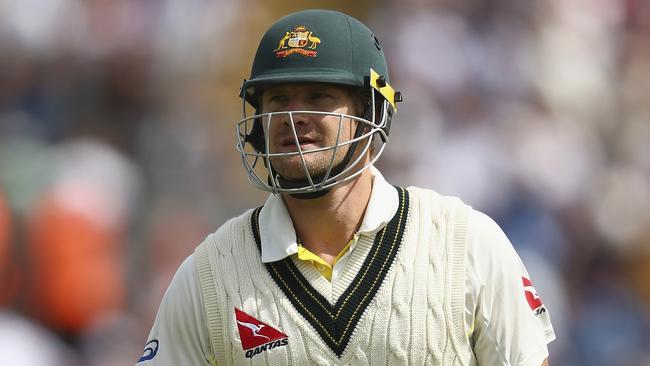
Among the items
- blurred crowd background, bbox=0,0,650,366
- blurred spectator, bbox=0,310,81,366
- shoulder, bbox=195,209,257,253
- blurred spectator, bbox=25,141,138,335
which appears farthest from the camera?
blurred crowd background, bbox=0,0,650,366

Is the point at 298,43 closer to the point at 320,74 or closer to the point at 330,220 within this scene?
the point at 320,74

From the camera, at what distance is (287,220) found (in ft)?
9.77

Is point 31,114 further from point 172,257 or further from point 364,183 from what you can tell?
point 364,183

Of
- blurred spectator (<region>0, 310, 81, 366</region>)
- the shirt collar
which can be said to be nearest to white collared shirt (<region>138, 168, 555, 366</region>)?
the shirt collar

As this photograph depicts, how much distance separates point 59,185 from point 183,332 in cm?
192

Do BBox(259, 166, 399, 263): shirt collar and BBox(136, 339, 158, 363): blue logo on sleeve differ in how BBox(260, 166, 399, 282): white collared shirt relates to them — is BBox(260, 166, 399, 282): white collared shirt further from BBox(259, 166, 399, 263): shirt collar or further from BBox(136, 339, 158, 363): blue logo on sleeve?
BBox(136, 339, 158, 363): blue logo on sleeve

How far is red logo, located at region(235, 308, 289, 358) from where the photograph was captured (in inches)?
110

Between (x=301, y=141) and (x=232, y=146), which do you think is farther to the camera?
(x=232, y=146)

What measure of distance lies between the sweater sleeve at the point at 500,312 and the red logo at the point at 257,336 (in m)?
0.56

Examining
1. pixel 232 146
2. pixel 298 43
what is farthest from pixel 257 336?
pixel 232 146

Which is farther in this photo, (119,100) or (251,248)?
(119,100)

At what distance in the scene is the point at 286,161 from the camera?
283 cm

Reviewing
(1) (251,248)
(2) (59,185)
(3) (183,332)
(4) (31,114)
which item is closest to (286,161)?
(1) (251,248)

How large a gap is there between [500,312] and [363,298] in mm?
389
